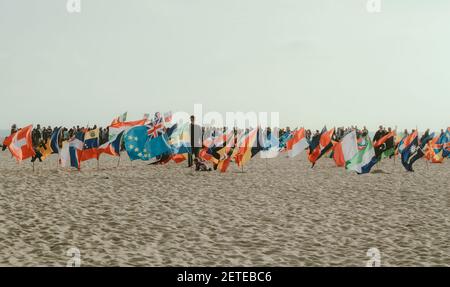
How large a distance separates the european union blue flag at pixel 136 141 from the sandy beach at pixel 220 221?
15.0ft

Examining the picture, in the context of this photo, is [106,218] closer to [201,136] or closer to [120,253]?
[120,253]

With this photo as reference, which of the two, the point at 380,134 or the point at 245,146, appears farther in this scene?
the point at 380,134

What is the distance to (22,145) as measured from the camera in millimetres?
21281

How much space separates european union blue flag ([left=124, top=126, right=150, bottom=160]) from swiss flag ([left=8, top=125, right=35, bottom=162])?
3.91 m

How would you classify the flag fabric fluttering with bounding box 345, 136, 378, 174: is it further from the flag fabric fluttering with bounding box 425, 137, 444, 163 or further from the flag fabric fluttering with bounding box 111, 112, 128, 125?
the flag fabric fluttering with bounding box 111, 112, 128, 125

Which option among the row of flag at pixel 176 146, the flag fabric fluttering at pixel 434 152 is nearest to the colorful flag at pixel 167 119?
the row of flag at pixel 176 146

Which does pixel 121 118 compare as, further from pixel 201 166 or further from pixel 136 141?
pixel 201 166

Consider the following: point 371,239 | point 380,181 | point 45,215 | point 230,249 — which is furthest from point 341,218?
point 380,181

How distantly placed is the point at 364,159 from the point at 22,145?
1398 cm

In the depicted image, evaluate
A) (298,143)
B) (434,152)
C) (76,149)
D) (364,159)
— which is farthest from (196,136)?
(434,152)

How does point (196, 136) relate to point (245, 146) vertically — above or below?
above

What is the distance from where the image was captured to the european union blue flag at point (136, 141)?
22.3 metres
